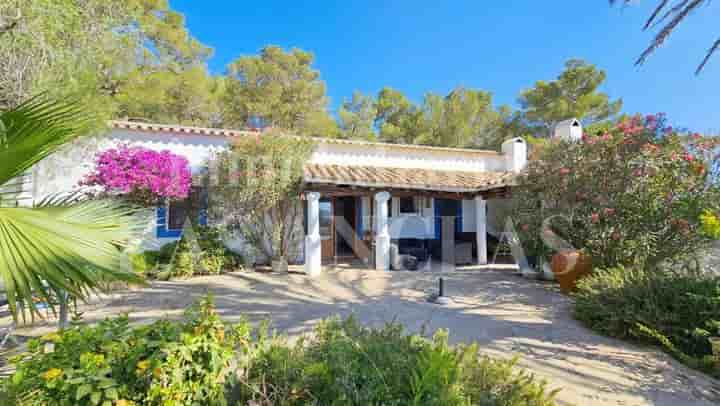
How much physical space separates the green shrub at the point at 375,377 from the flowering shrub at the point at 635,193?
20.6ft

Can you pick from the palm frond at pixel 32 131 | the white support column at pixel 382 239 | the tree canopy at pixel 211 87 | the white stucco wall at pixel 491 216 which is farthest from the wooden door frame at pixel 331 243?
the palm frond at pixel 32 131

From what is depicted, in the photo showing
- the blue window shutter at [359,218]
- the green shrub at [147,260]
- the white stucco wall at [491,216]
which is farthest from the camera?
the blue window shutter at [359,218]

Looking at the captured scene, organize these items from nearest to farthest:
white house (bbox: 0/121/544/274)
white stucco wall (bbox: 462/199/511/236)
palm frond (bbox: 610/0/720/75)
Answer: palm frond (bbox: 610/0/720/75) → white house (bbox: 0/121/544/274) → white stucco wall (bbox: 462/199/511/236)

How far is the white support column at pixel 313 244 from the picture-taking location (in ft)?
33.3

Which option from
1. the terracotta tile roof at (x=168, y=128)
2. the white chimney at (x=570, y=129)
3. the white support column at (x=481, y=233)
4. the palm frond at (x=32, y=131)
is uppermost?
the white chimney at (x=570, y=129)

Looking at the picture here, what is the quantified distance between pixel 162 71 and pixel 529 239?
17.6 metres

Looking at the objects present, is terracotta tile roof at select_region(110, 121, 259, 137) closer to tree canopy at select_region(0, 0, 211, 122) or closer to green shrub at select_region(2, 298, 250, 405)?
tree canopy at select_region(0, 0, 211, 122)

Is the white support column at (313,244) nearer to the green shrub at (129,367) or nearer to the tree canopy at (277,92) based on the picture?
the green shrub at (129,367)

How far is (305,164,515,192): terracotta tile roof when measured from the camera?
10.9 meters

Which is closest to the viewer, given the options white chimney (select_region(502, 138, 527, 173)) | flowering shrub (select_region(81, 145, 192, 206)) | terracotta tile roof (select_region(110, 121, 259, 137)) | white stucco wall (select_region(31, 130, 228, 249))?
flowering shrub (select_region(81, 145, 192, 206))

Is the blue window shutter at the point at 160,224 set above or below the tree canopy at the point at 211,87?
below

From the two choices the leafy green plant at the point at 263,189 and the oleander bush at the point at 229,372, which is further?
the leafy green plant at the point at 263,189

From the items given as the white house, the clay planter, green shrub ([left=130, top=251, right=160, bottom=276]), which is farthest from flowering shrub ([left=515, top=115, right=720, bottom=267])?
green shrub ([left=130, top=251, right=160, bottom=276])

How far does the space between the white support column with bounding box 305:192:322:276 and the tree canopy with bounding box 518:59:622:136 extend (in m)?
20.1
